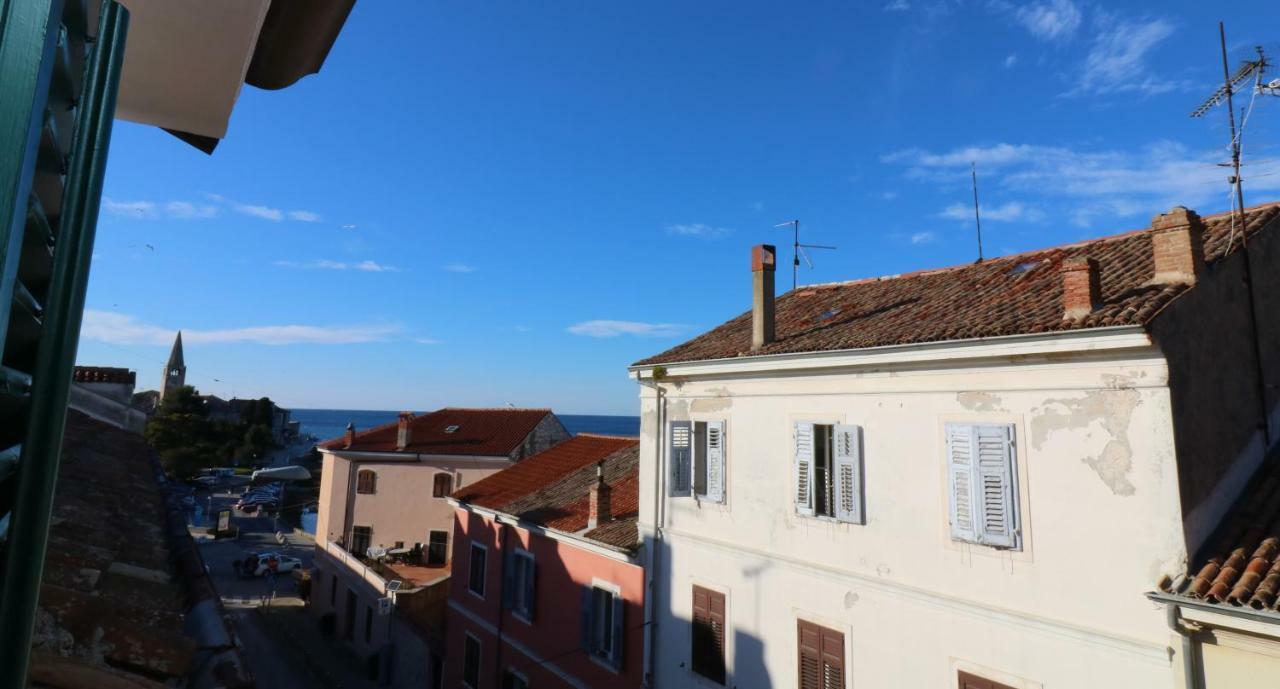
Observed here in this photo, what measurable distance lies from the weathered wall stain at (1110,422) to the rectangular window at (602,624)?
9928 millimetres

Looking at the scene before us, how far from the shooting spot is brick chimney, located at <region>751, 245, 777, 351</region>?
13453 mm

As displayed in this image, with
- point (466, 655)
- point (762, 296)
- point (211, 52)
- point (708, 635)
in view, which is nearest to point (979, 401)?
point (762, 296)

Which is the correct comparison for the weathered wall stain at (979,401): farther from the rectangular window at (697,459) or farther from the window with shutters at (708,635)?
the window with shutters at (708,635)

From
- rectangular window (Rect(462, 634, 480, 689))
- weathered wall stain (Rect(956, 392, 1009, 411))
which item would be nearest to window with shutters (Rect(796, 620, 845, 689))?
weathered wall stain (Rect(956, 392, 1009, 411))

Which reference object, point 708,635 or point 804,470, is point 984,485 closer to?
point 804,470

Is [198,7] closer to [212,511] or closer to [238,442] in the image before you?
[212,511]

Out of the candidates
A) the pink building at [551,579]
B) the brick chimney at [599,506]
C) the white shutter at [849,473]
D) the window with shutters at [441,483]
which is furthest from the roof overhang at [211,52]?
the window with shutters at [441,483]

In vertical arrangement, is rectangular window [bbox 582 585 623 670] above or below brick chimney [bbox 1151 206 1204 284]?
below

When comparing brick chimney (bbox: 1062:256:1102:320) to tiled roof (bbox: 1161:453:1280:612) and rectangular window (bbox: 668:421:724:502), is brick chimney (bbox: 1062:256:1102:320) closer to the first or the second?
tiled roof (bbox: 1161:453:1280:612)

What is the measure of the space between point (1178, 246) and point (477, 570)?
19160mm

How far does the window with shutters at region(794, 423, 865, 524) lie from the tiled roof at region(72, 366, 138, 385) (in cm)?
1373

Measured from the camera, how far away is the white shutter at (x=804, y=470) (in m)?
11.6

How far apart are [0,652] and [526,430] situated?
32.7 meters

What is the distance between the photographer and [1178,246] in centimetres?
893
